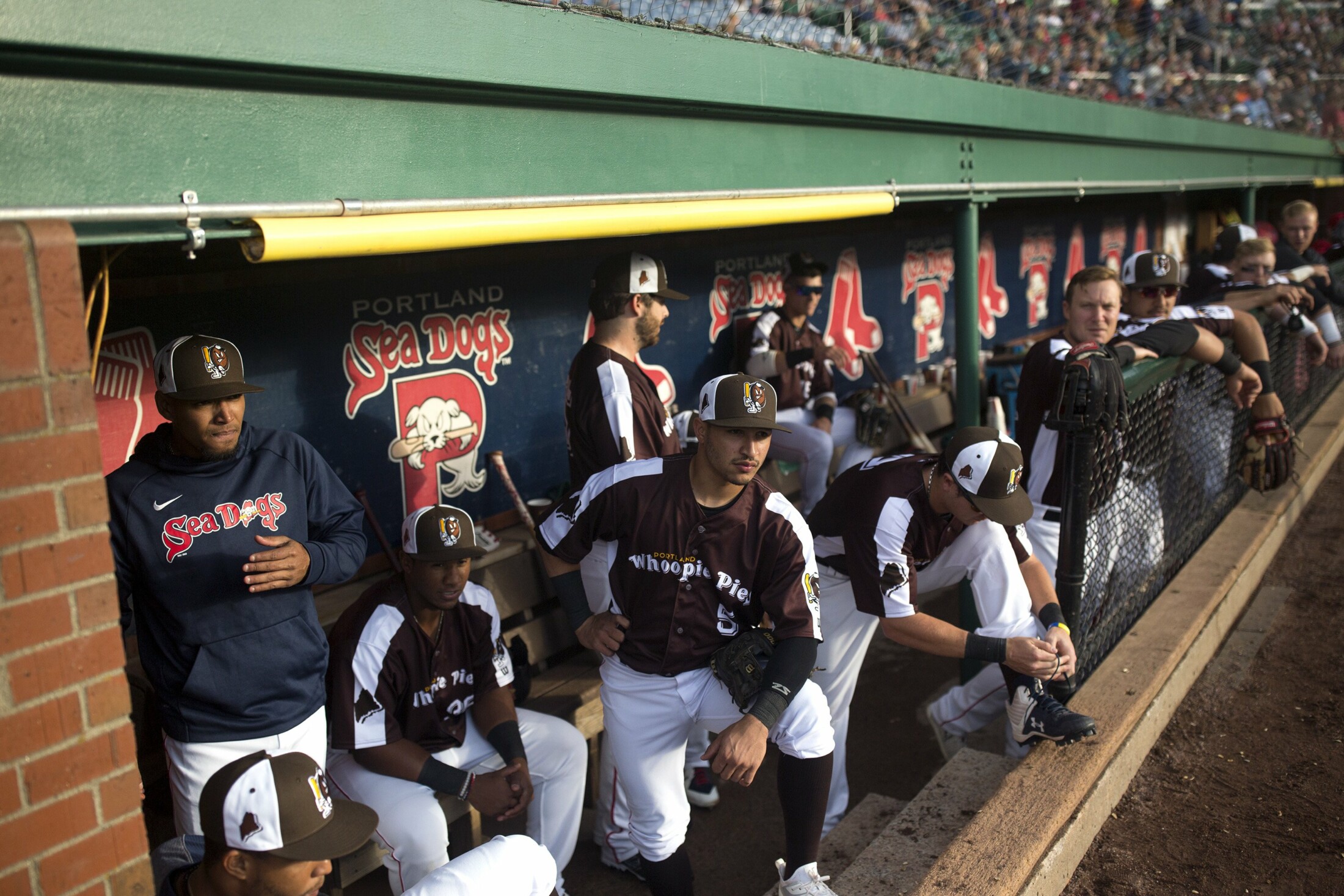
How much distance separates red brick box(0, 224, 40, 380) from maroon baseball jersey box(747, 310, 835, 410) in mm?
4154

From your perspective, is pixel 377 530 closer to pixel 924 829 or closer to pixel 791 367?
pixel 924 829

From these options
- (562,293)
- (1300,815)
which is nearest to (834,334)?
(562,293)

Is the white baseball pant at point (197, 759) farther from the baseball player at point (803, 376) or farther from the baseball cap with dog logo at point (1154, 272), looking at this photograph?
the baseball cap with dog logo at point (1154, 272)

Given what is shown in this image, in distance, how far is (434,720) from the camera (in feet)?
10.1

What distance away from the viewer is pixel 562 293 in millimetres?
4914

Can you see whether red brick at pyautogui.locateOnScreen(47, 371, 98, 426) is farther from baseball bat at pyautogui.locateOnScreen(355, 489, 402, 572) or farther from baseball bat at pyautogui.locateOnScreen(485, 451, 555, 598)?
baseball bat at pyautogui.locateOnScreen(485, 451, 555, 598)

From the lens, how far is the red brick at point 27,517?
152cm

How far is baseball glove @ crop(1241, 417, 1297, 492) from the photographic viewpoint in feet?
16.4

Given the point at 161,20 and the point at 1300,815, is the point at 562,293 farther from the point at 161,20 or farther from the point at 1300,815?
the point at 1300,815

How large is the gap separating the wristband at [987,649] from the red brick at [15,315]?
2.50m

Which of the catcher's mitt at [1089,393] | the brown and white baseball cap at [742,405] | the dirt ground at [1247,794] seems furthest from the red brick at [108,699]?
the catcher's mitt at [1089,393]

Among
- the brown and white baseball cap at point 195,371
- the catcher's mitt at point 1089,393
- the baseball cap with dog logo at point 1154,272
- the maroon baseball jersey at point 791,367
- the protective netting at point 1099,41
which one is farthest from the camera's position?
the maroon baseball jersey at point 791,367

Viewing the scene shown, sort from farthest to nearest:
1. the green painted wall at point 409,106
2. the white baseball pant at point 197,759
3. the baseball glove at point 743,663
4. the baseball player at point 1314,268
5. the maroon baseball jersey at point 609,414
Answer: the baseball player at point 1314,268, the maroon baseball jersey at point 609,414, the baseball glove at point 743,663, the white baseball pant at point 197,759, the green painted wall at point 409,106

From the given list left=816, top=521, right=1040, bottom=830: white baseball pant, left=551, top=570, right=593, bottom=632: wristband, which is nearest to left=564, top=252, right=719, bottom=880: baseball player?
left=551, top=570, right=593, bottom=632: wristband
